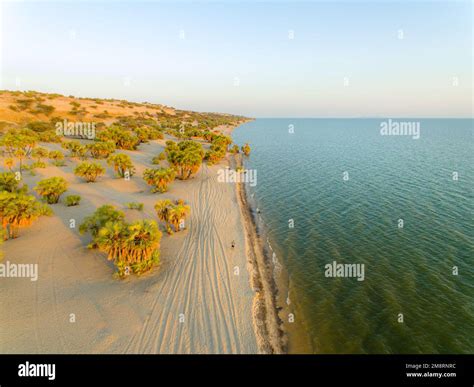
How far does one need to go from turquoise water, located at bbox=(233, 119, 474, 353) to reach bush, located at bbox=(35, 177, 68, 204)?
25.0 metres

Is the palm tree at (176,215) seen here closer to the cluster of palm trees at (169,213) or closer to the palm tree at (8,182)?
the cluster of palm trees at (169,213)

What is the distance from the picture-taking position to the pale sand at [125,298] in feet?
42.5

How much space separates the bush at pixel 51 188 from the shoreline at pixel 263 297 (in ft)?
72.9

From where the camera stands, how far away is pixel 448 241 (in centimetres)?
2481

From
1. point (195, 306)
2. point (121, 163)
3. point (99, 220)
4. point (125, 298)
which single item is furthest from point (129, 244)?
Result: point (121, 163)

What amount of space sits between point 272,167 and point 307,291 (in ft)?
138

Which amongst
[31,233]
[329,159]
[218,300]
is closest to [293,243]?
[218,300]

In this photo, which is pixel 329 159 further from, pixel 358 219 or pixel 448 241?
pixel 448 241

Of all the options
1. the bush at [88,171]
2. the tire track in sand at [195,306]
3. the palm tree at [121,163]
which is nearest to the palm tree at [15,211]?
the tire track in sand at [195,306]

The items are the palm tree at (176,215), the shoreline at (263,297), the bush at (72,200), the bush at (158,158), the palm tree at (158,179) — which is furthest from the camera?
the bush at (158,158)

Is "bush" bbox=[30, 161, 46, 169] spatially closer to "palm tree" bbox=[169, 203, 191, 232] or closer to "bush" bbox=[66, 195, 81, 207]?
"bush" bbox=[66, 195, 81, 207]

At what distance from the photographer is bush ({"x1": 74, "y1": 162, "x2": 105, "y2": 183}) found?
3475cm

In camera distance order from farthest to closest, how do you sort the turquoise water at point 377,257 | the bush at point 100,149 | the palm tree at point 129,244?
the bush at point 100,149, the palm tree at point 129,244, the turquoise water at point 377,257

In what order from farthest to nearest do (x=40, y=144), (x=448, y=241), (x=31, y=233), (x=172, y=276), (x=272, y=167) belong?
(x=272, y=167)
(x=40, y=144)
(x=448, y=241)
(x=31, y=233)
(x=172, y=276)
